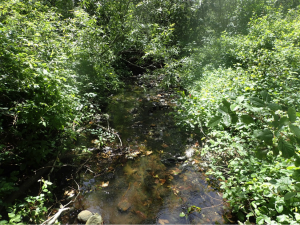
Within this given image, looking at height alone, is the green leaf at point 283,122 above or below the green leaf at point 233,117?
above

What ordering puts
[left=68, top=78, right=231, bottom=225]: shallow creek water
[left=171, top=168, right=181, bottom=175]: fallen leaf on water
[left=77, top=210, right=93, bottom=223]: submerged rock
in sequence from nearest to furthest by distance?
[left=77, top=210, right=93, bottom=223]: submerged rock
[left=68, top=78, right=231, bottom=225]: shallow creek water
[left=171, top=168, right=181, bottom=175]: fallen leaf on water

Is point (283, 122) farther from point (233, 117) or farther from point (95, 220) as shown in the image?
point (95, 220)

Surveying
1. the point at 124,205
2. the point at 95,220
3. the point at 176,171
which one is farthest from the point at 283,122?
the point at 176,171

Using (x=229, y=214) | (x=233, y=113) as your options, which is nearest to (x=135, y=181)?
(x=229, y=214)

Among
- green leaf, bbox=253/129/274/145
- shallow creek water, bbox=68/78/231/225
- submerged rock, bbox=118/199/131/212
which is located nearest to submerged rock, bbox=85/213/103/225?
shallow creek water, bbox=68/78/231/225

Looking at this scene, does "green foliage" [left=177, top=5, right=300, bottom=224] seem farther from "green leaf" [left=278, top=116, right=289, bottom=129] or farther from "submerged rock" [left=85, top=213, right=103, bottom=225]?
"submerged rock" [left=85, top=213, right=103, bottom=225]

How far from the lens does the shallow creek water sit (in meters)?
3.10

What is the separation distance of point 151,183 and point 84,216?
1.48m

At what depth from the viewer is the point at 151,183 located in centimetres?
384

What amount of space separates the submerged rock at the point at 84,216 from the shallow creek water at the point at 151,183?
14 cm

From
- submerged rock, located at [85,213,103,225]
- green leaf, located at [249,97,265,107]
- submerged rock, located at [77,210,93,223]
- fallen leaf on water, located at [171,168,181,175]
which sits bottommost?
submerged rock, located at [77,210,93,223]

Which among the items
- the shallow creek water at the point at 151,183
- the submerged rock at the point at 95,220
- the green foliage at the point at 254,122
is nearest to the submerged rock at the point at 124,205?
the shallow creek water at the point at 151,183

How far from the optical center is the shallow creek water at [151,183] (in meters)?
3.10

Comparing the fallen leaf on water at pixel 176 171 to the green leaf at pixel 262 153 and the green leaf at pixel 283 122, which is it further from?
the green leaf at pixel 283 122
